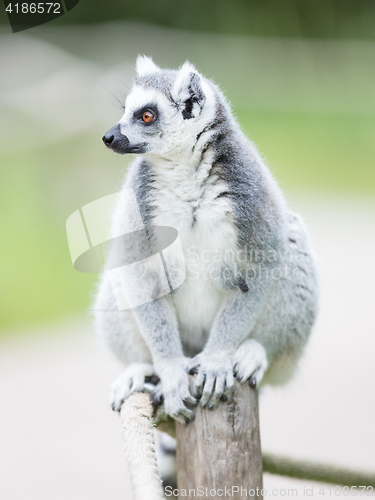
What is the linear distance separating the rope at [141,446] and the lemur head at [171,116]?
3.18 ft

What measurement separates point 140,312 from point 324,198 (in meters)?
3.74

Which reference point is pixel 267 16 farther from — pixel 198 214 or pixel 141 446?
pixel 141 446

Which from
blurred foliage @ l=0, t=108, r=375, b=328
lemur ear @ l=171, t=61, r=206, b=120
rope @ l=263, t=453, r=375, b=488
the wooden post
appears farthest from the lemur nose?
rope @ l=263, t=453, r=375, b=488

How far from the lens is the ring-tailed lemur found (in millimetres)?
1761

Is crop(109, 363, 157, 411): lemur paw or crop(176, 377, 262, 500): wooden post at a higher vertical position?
crop(109, 363, 157, 411): lemur paw

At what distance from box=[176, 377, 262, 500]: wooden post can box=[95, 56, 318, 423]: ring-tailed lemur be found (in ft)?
0.24

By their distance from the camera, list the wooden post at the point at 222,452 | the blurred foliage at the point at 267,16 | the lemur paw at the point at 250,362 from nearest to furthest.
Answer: the wooden post at the point at 222,452, the lemur paw at the point at 250,362, the blurred foliage at the point at 267,16

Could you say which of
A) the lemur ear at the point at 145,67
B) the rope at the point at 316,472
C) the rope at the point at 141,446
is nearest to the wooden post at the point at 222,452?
the rope at the point at 141,446

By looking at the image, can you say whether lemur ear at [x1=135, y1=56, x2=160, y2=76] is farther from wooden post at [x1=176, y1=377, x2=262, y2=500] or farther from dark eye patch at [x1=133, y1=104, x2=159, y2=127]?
wooden post at [x1=176, y1=377, x2=262, y2=500]

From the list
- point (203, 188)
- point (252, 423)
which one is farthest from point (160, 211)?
point (252, 423)

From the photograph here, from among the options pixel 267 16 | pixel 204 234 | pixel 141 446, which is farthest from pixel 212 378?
pixel 267 16

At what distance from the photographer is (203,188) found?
1.78 m

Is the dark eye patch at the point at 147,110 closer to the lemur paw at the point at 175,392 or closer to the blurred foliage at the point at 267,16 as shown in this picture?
the lemur paw at the point at 175,392

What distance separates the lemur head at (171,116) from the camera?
1.75 meters
